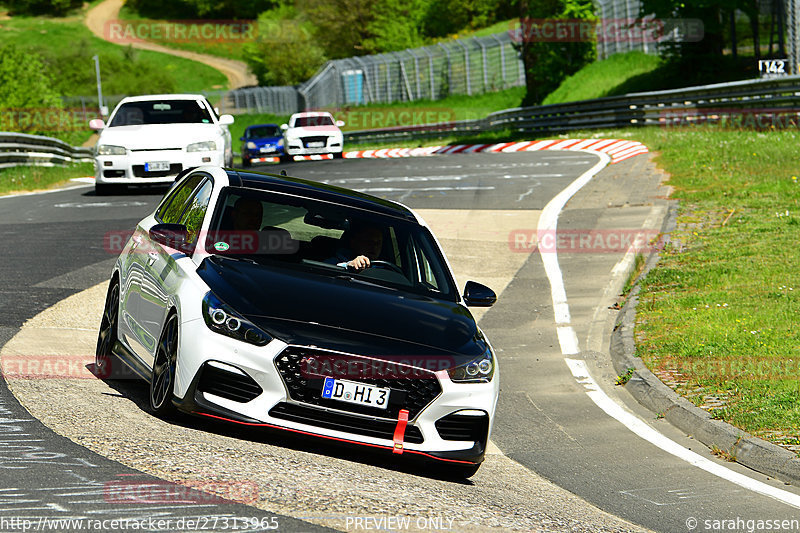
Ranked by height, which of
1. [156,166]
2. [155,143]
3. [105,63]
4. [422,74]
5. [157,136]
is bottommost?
[156,166]

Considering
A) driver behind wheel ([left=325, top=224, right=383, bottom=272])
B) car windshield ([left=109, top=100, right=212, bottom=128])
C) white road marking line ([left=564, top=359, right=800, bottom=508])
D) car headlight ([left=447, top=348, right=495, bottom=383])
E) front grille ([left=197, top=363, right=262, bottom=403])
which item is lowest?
white road marking line ([left=564, top=359, right=800, bottom=508])

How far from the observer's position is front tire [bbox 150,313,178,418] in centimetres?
658

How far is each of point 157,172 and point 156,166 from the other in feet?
0.42

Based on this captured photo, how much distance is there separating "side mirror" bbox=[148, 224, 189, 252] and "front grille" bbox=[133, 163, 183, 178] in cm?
1303

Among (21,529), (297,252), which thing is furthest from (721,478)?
(21,529)

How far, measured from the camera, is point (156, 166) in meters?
20.3

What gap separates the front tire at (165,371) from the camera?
6.58m

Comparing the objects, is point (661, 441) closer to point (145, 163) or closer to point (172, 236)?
point (172, 236)

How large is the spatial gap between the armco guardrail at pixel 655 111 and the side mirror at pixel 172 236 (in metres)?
24.0

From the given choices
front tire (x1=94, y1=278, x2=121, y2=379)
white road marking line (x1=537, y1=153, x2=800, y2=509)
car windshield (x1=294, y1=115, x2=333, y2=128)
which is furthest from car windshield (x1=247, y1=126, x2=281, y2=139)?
front tire (x1=94, y1=278, x2=121, y2=379)

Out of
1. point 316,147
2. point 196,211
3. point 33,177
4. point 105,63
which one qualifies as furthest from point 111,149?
point 105,63

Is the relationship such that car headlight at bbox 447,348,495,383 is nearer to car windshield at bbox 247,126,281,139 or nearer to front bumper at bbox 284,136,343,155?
front bumper at bbox 284,136,343,155

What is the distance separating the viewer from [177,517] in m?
4.86

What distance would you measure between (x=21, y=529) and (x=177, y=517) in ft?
2.14
